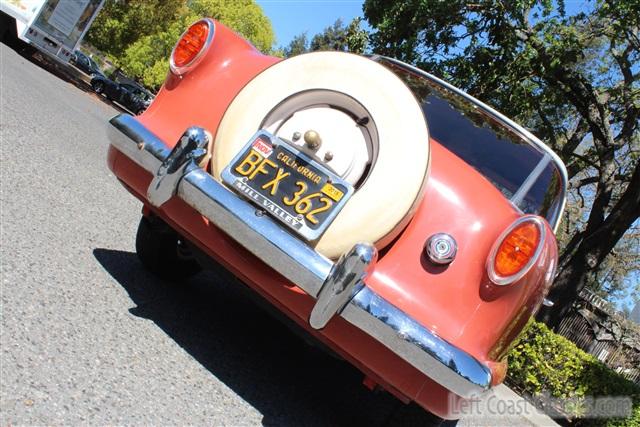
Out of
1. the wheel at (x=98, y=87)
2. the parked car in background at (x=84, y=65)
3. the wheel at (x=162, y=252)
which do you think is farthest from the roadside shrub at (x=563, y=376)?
the parked car in background at (x=84, y=65)

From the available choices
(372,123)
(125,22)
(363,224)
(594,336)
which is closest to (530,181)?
(372,123)

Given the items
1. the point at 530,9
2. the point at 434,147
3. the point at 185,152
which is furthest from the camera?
the point at 530,9

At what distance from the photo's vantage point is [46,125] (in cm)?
674

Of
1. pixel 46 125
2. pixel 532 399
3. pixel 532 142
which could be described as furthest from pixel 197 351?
pixel 532 399

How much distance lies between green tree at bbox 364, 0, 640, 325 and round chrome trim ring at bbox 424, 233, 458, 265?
9700mm

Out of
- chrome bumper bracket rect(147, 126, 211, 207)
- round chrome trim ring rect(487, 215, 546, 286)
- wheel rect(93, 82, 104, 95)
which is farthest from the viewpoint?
wheel rect(93, 82, 104, 95)

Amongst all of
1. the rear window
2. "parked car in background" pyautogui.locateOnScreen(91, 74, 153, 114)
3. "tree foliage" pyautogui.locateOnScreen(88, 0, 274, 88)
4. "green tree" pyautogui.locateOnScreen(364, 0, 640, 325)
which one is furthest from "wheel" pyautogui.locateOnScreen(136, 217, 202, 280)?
"parked car in background" pyautogui.locateOnScreen(91, 74, 153, 114)

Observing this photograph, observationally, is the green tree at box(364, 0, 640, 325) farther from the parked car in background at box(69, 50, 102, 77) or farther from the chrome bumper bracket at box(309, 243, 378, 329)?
the parked car in background at box(69, 50, 102, 77)

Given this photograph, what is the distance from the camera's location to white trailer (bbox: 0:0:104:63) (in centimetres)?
1570

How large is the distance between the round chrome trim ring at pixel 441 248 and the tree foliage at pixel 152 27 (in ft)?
77.9

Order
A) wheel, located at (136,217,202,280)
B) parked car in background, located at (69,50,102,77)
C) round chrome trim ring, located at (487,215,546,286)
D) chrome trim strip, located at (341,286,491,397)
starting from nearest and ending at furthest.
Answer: chrome trim strip, located at (341,286,491,397), round chrome trim ring, located at (487,215,546,286), wheel, located at (136,217,202,280), parked car in background, located at (69,50,102,77)

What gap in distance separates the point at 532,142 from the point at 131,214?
11.0ft

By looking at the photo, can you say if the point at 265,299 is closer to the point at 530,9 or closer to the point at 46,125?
the point at 46,125

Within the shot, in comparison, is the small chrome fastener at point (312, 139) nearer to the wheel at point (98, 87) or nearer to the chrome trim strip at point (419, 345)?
the chrome trim strip at point (419, 345)
